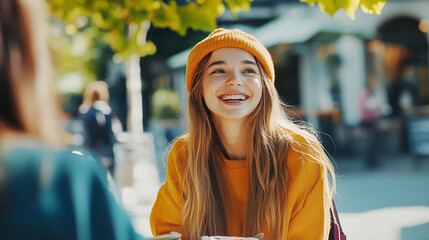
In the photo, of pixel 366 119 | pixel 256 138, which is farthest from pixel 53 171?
pixel 366 119

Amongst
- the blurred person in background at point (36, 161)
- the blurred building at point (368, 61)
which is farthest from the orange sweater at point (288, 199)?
the blurred building at point (368, 61)

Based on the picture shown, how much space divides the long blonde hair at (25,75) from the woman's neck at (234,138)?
1474 mm

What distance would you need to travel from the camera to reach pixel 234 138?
8.28 feet

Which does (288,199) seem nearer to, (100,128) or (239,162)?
(239,162)

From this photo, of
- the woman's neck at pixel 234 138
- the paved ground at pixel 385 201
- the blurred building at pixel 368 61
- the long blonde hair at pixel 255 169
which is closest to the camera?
the long blonde hair at pixel 255 169

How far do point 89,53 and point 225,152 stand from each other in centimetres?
1936

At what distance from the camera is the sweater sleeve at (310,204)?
216 centimetres

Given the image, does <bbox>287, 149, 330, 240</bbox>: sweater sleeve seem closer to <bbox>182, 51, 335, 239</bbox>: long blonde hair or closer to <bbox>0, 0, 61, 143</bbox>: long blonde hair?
<bbox>182, 51, 335, 239</bbox>: long blonde hair

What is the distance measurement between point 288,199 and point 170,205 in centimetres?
57

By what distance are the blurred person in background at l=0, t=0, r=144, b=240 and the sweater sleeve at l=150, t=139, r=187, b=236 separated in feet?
4.22

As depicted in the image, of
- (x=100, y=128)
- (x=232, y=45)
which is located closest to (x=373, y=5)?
(x=232, y=45)

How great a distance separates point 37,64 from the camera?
1.10 meters

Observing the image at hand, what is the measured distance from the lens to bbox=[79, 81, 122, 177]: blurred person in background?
7.55 meters

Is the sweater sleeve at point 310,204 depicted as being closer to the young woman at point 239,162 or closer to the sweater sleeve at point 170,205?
the young woman at point 239,162
